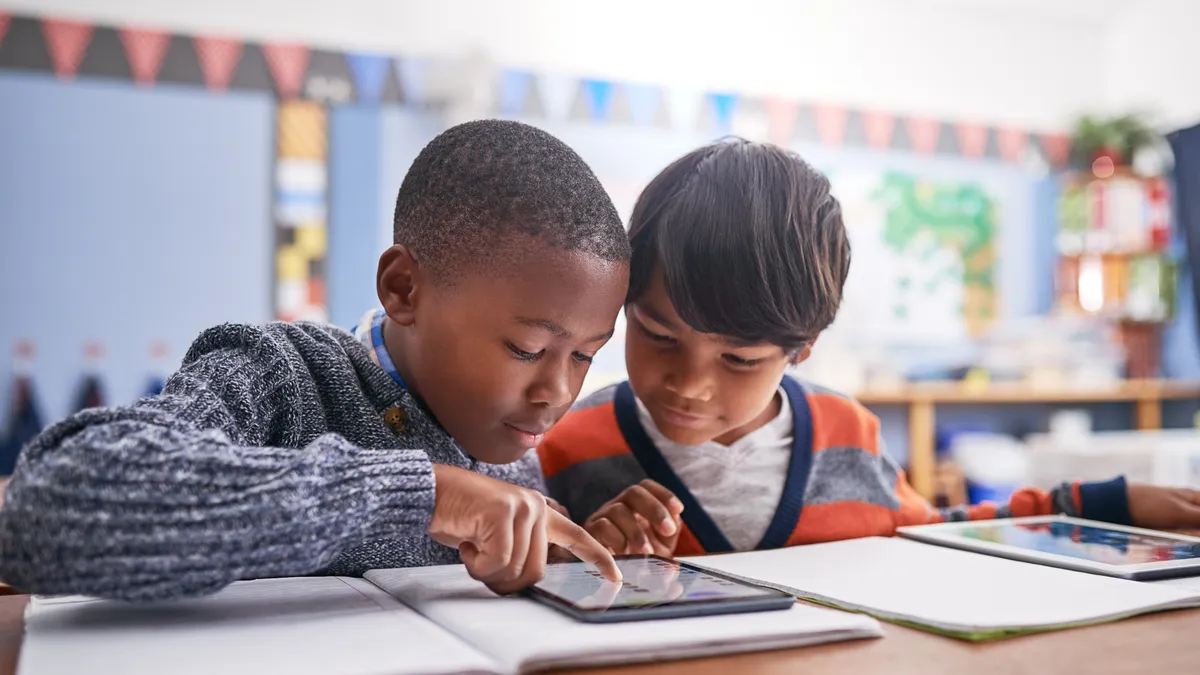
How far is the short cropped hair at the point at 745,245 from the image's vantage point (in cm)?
94

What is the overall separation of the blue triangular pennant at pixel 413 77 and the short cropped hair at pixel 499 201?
2693 millimetres

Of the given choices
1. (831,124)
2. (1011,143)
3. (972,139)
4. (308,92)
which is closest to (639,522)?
(308,92)

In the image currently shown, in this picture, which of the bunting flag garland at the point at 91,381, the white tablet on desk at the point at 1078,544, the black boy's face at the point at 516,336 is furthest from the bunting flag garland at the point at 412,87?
the white tablet on desk at the point at 1078,544

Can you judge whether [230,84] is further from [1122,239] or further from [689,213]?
[1122,239]

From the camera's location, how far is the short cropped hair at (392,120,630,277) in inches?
30.6

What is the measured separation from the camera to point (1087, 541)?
83cm

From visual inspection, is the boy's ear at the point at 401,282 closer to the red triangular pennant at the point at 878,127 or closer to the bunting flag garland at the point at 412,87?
the bunting flag garland at the point at 412,87

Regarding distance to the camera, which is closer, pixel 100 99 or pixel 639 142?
pixel 100 99

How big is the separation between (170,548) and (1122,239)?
4.20m

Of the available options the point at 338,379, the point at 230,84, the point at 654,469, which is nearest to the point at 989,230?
the point at 230,84

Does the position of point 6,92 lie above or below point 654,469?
above

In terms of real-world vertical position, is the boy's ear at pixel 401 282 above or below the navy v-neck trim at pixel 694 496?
above

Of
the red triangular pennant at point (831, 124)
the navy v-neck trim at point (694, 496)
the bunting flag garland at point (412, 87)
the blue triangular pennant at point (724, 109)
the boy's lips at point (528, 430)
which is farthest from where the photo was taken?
the red triangular pennant at point (831, 124)

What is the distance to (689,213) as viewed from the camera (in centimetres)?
98
